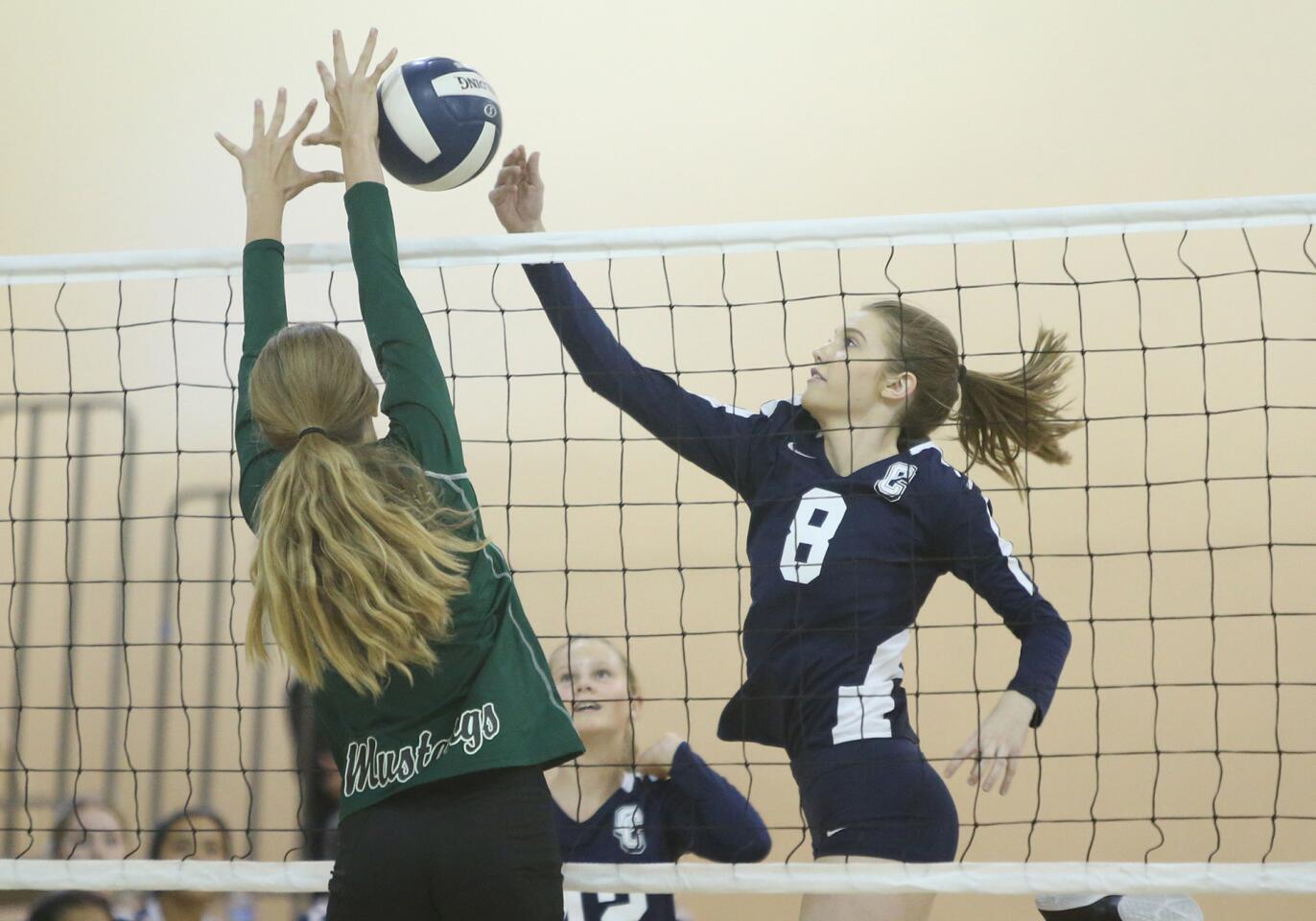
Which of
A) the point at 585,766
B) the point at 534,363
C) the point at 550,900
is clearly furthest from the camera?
the point at 534,363

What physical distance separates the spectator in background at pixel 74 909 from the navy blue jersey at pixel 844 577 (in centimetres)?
173

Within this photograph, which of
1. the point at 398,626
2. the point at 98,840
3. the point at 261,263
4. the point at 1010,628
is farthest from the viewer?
the point at 98,840

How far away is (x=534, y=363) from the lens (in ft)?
Result: 12.7

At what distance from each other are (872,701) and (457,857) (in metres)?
0.79

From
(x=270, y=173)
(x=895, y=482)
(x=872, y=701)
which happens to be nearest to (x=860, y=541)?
(x=895, y=482)

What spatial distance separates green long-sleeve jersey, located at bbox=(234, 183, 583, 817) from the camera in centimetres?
164

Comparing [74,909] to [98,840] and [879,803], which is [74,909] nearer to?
[98,840]

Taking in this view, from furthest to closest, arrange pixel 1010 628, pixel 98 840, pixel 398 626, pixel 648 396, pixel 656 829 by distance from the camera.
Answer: pixel 98 840, pixel 656 829, pixel 648 396, pixel 1010 628, pixel 398 626

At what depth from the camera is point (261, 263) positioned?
193cm

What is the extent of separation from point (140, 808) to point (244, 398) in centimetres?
249

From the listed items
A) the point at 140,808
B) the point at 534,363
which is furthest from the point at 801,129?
the point at 140,808

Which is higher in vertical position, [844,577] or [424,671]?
[844,577]

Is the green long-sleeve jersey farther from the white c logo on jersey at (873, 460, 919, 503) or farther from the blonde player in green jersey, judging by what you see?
the white c logo on jersey at (873, 460, 919, 503)

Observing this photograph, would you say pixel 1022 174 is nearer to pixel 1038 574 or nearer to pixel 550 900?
pixel 1038 574
